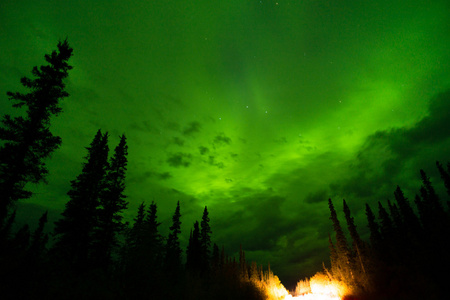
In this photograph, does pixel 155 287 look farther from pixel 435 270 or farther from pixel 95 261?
pixel 435 270

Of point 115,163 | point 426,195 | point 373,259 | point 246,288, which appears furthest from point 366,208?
point 115,163

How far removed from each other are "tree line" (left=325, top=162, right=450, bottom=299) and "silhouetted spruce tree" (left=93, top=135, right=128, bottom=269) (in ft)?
86.6

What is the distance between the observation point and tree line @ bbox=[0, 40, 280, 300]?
7.80m

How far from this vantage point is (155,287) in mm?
11742

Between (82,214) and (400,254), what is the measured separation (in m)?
56.1

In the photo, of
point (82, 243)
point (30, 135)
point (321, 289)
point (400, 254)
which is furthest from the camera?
point (400, 254)

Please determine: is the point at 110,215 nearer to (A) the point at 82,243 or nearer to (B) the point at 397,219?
(A) the point at 82,243

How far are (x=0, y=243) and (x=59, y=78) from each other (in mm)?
13516

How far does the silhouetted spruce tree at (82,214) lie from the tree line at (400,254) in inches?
1093

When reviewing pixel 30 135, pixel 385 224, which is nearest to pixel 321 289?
pixel 385 224

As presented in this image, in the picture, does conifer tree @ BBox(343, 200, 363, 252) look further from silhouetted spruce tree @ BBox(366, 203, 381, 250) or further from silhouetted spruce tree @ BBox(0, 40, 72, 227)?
silhouetted spruce tree @ BBox(0, 40, 72, 227)

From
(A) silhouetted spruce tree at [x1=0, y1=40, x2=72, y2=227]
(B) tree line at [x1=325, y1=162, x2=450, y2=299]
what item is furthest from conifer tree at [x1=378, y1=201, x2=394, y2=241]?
(A) silhouetted spruce tree at [x1=0, y1=40, x2=72, y2=227]

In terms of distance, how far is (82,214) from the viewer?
71.3ft

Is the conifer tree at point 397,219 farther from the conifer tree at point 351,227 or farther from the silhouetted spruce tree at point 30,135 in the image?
the silhouetted spruce tree at point 30,135
